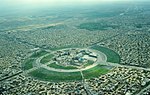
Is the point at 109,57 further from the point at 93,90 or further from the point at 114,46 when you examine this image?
the point at 93,90

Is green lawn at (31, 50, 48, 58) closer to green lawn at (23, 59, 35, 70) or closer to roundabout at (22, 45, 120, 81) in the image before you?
roundabout at (22, 45, 120, 81)

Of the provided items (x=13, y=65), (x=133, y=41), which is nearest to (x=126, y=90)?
(x=13, y=65)

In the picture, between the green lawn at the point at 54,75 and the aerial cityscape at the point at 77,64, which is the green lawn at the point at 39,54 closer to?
the aerial cityscape at the point at 77,64

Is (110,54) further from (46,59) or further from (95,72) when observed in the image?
(46,59)

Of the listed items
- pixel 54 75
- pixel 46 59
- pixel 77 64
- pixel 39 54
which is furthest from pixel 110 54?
pixel 39 54

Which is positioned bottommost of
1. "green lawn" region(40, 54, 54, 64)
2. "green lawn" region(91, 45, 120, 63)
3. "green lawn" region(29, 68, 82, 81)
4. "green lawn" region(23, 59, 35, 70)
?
"green lawn" region(29, 68, 82, 81)

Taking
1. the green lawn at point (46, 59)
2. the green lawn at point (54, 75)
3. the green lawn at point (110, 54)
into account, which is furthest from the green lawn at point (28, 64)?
the green lawn at point (110, 54)

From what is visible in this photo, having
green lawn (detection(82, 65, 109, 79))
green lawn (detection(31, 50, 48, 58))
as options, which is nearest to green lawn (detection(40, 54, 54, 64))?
green lawn (detection(31, 50, 48, 58))
